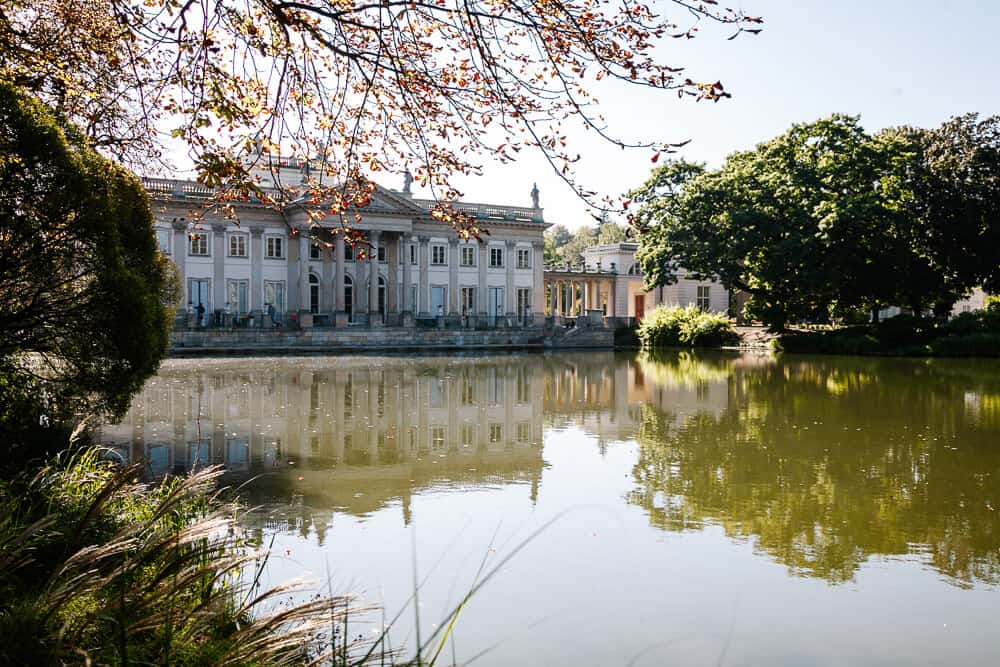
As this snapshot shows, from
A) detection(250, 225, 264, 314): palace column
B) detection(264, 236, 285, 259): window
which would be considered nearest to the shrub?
detection(264, 236, 285, 259): window

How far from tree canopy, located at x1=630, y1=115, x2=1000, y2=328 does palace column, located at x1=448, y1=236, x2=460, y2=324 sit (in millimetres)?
13325

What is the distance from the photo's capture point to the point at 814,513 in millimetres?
7262

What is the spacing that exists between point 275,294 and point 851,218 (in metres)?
26.6

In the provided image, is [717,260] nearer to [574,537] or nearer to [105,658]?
[574,537]

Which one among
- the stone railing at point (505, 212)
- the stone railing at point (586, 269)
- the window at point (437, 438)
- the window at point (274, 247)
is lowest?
the window at point (437, 438)

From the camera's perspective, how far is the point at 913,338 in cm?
3503

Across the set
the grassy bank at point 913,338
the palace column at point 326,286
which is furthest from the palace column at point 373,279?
the grassy bank at point 913,338

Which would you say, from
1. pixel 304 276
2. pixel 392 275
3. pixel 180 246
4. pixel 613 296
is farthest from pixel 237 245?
pixel 613 296

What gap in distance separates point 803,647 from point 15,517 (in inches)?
166

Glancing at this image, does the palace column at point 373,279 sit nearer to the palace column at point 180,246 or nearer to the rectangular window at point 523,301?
the palace column at point 180,246

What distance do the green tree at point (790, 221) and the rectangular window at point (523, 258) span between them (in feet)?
36.0

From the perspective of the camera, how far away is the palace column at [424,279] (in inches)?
1923

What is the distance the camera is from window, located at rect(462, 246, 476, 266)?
50.3m

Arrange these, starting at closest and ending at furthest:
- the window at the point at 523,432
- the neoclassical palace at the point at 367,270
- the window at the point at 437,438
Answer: the window at the point at 437,438
the window at the point at 523,432
the neoclassical palace at the point at 367,270
